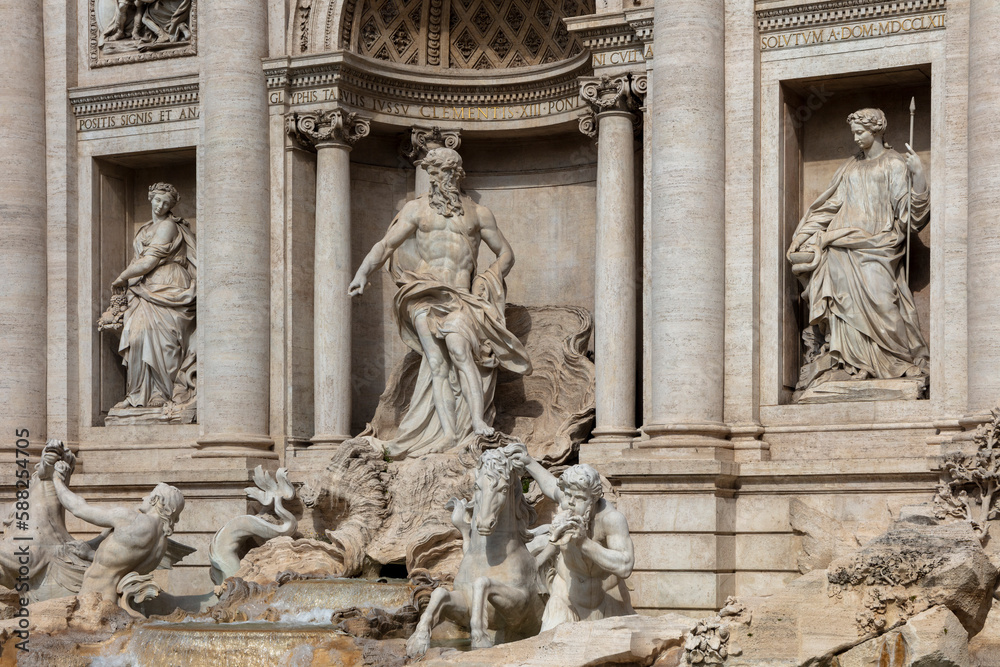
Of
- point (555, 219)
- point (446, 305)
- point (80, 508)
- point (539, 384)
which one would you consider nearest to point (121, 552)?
point (80, 508)

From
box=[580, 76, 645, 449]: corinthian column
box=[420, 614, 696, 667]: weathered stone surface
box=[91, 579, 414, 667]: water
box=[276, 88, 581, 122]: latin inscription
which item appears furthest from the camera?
box=[276, 88, 581, 122]: latin inscription

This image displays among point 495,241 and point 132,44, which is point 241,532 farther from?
point 132,44

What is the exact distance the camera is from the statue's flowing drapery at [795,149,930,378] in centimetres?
1781

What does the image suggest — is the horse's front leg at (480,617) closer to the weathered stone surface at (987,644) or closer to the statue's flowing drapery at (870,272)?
the weathered stone surface at (987,644)

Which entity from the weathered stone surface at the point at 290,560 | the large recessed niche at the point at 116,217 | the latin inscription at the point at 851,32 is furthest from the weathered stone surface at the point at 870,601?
the large recessed niche at the point at 116,217

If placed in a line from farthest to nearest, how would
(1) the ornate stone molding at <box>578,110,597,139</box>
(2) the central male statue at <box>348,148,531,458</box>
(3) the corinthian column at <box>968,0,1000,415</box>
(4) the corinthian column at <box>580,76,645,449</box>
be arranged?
(1) the ornate stone molding at <box>578,110,597,139</box>
(2) the central male statue at <box>348,148,531,458</box>
(4) the corinthian column at <box>580,76,645,449</box>
(3) the corinthian column at <box>968,0,1000,415</box>

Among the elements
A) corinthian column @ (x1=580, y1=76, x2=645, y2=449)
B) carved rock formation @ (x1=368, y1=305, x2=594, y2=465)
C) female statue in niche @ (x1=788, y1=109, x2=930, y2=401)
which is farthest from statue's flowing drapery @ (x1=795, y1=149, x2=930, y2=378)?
carved rock formation @ (x1=368, y1=305, x2=594, y2=465)

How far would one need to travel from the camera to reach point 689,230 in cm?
1803

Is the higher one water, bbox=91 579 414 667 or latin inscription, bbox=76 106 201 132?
latin inscription, bbox=76 106 201 132

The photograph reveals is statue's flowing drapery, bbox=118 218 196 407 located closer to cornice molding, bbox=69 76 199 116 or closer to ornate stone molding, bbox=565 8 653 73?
cornice molding, bbox=69 76 199 116

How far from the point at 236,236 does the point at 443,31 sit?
3.90m

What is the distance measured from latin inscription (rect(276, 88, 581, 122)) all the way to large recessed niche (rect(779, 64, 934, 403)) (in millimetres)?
3123

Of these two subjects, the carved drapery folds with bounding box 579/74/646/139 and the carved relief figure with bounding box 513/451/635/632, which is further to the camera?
the carved drapery folds with bounding box 579/74/646/139

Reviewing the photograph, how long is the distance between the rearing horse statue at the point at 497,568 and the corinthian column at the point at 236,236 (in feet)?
18.1
